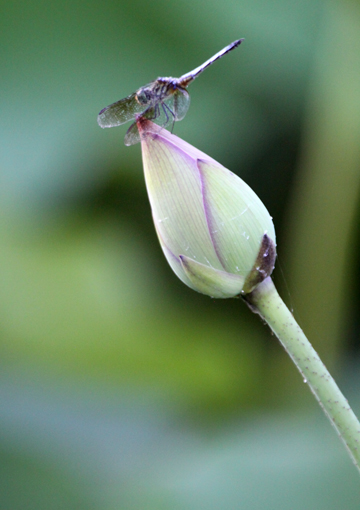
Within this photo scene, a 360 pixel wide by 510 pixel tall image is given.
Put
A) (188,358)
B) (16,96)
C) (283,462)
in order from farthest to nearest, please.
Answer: (188,358), (16,96), (283,462)

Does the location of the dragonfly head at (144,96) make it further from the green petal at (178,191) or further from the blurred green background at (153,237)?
the blurred green background at (153,237)

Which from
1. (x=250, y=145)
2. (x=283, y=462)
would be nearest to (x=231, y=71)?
(x=250, y=145)

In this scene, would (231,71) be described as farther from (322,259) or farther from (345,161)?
(322,259)

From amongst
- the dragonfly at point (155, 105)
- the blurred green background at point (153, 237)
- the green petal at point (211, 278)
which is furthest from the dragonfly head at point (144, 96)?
the blurred green background at point (153, 237)

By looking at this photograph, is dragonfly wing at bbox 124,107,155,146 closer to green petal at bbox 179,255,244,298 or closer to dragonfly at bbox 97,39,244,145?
dragonfly at bbox 97,39,244,145

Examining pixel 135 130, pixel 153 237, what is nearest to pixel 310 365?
pixel 135 130
